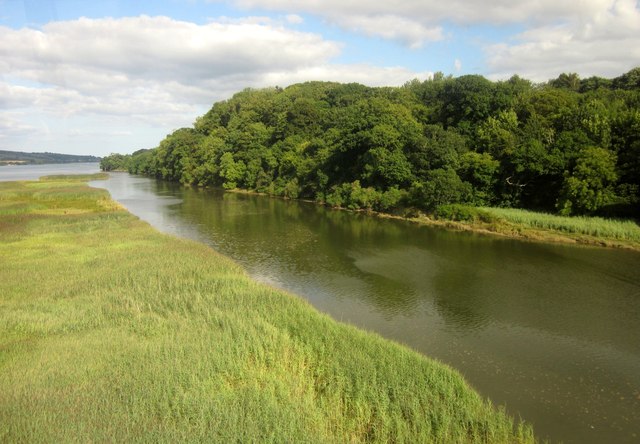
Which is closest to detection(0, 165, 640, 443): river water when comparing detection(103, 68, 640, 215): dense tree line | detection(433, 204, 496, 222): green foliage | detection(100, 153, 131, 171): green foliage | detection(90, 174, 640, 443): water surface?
detection(90, 174, 640, 443): water surface

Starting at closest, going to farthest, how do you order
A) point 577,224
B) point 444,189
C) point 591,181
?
point 577,224 < point 591,181 < point 444,189

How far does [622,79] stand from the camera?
188ft

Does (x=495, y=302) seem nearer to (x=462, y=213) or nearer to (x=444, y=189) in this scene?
(x=462, y=213)

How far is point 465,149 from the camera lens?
4738cm

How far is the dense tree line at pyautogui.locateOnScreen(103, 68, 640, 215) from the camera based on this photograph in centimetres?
3619

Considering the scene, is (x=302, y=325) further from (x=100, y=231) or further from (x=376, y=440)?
(x=100, y=231)

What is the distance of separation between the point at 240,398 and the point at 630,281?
22651 mm

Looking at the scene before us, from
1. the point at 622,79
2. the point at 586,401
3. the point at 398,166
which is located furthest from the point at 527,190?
the point at 586,401

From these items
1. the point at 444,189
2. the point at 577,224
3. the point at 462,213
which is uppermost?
the point at 444,189

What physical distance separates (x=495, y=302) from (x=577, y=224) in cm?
1752

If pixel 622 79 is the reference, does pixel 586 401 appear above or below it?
below

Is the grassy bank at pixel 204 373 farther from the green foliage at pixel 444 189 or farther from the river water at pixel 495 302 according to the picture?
the green foliage at pixel 444 189

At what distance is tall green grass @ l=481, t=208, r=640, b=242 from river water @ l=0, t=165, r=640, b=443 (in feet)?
7.32

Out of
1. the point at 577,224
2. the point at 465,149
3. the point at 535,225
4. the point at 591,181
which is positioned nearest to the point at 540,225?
the point at 535,225
